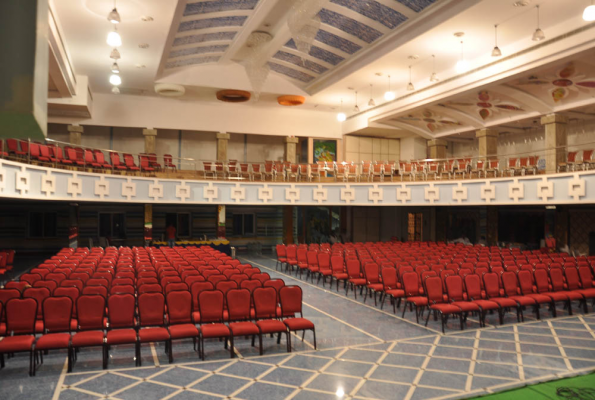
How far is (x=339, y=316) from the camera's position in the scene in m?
8.68

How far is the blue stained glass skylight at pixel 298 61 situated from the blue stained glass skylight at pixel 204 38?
8.43ft

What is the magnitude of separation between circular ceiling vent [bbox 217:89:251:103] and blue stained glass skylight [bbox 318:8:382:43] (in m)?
6.39

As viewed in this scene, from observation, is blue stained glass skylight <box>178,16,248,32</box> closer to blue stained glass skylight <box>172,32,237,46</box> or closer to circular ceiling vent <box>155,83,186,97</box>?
blue stained glass skylight <box>172,32,237,46</box>

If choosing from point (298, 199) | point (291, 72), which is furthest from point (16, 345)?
point (291, 72)

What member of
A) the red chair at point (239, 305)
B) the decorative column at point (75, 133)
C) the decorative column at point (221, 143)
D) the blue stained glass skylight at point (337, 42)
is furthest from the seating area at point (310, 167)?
the red chair at point (239, 305)

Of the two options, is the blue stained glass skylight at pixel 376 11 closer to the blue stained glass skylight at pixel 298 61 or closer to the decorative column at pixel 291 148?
the blue stained glass skylight at pixel 298 61

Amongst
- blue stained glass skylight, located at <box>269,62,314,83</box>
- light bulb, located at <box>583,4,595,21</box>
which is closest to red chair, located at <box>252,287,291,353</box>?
light bulb, located at <box>583,4,595,21</box>

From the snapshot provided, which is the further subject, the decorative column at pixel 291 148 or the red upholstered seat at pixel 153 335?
the decorative column at pixel 291 148

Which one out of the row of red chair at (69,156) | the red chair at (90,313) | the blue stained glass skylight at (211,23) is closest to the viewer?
the red chair at (90,313)

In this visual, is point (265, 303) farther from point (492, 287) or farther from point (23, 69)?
point (23, 69)

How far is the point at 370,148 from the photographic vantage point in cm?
2538

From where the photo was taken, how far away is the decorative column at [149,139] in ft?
69.2

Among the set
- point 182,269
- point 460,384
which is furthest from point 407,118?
point 460,384

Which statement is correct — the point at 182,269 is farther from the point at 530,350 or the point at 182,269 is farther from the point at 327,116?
the point at 327,116
